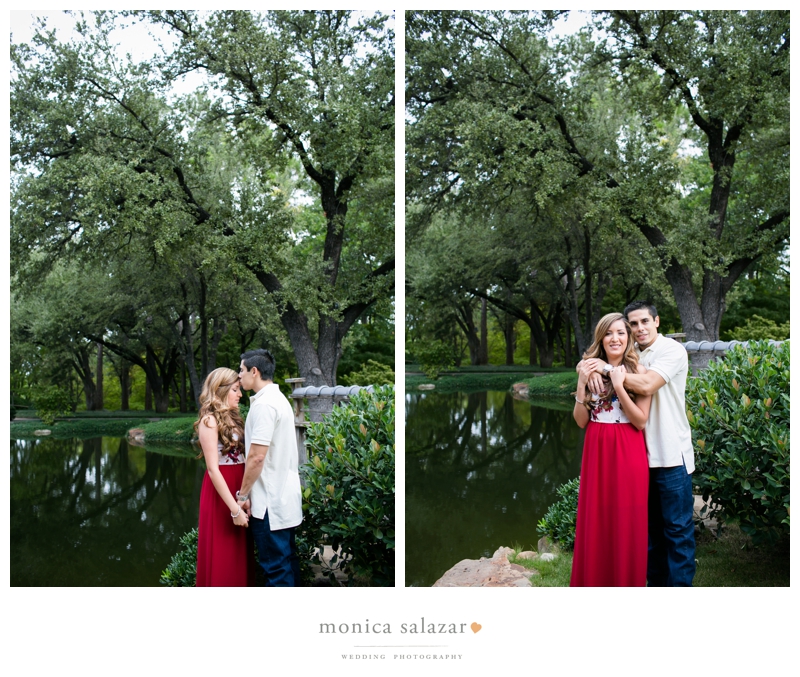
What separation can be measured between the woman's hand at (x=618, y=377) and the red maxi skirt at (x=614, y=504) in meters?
0.16

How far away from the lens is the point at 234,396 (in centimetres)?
248

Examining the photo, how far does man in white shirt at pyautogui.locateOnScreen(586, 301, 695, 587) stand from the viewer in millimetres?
2283

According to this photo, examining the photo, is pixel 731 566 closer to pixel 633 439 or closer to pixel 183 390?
pixel 633 439

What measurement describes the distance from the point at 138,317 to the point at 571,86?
11.7 ft

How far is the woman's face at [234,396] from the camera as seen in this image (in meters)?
2.46

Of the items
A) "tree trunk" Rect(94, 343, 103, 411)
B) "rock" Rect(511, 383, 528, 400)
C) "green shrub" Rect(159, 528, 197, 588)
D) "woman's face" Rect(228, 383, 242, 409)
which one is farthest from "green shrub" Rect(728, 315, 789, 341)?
"tree trunk" Rect(94, 343, 103, 411)

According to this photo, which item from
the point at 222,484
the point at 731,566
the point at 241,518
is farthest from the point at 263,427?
the point at 731,566

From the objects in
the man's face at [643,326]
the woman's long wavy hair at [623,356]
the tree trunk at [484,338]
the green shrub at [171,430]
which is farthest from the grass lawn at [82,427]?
the man's face at [643,326]

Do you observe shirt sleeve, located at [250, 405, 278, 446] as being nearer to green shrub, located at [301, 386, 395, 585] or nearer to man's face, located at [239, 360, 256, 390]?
man's face, located at [239, 360, 256, 390]

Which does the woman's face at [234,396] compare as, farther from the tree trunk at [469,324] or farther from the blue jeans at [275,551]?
the tree trunk at [469,324]

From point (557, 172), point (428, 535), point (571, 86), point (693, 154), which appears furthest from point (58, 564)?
point (693, 154)

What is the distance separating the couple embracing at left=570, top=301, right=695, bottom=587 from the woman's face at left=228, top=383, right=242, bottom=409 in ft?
4.48

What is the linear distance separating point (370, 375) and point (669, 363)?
4.91 ft
